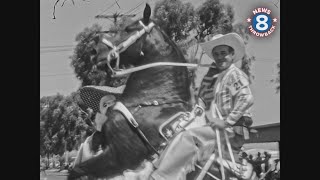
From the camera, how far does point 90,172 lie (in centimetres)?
802

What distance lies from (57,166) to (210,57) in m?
2.33

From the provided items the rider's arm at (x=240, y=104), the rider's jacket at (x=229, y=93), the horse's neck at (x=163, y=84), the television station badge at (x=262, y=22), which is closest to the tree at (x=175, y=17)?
the horse's neck at (x=163, y=84)

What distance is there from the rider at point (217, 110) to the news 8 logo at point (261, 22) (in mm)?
257

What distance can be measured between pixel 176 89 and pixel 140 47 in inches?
26.2

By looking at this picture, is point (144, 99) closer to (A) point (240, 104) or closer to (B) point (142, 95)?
(B) point (142, 95)

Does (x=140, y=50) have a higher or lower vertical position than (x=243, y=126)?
higher

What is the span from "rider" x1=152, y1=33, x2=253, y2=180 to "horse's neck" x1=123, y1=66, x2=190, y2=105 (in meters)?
0.29

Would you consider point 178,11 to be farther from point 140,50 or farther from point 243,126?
point 243,126

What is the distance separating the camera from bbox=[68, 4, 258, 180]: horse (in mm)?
7863

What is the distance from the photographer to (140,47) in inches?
311

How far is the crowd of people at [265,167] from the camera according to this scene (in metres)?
7.88

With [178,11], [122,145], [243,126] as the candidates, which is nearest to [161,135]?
[122,145]

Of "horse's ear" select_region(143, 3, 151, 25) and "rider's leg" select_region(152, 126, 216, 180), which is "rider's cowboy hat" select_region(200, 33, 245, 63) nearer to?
"horse's ear" select_region(143, 3, 151, 25)

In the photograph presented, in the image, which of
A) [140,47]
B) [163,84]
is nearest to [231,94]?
[163,84]
